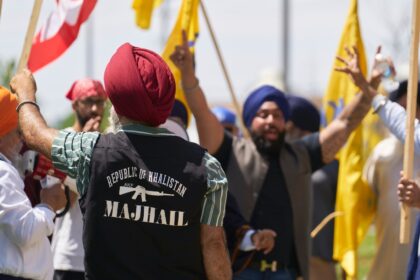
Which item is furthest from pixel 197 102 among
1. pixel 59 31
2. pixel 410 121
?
pixel 410 121

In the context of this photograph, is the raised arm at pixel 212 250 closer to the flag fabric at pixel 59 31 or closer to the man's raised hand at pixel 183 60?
the man's raised hand at pixel 183 60

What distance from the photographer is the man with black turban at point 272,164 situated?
6.91 metres

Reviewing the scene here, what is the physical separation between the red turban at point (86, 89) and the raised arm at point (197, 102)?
0.55 m

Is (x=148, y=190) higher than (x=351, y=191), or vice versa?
(x=148, y=190)

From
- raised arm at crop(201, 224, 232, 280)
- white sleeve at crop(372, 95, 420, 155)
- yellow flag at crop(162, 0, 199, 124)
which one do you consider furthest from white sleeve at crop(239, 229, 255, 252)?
raised arm at crop(201, 224, 232, 280)

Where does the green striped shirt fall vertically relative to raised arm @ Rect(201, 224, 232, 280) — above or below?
above

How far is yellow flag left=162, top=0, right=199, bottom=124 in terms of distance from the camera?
791 cm

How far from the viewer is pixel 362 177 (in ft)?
26.6

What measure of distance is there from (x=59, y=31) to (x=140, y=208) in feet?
9.64

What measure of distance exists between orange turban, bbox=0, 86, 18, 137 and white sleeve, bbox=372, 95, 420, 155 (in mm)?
2278

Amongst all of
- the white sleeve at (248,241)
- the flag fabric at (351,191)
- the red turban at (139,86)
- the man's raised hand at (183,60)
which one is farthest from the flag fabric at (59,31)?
the red turban at (139,86)

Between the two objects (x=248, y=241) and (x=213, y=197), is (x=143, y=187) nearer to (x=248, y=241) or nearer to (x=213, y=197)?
(x=213, y=197)

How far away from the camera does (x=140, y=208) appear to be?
4348 millimetres

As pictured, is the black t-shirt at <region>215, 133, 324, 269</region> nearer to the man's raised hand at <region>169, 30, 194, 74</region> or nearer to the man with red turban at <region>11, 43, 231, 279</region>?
the man's raised hand at <region>169, 30, 194, 74</region>
